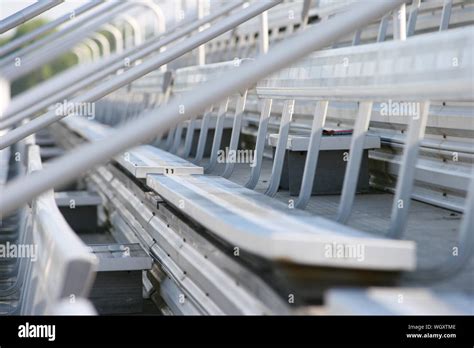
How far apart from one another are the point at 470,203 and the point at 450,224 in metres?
1.83

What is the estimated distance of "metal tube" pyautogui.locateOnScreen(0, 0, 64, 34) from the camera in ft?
31.7

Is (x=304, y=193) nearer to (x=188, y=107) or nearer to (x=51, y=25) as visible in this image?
(x=188, y=107)

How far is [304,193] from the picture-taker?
5523 millimetres

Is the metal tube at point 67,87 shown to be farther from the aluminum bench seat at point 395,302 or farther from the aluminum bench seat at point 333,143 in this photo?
the aluminum bench seat at point 395,302

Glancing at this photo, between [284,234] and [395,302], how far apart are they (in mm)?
399

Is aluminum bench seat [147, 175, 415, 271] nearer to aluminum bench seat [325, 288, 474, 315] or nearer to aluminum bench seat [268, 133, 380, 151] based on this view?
aluminum bench seat [325, 288, 474, 315]

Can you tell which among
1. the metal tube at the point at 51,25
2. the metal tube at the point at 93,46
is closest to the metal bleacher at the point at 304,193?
the metal tube at the point at 51,25

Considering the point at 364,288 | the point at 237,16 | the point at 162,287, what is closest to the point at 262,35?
the point at 237,16

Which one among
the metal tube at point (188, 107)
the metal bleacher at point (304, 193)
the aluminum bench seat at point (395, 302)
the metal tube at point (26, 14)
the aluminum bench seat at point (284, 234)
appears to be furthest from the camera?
the metal tube at point (26, 14)

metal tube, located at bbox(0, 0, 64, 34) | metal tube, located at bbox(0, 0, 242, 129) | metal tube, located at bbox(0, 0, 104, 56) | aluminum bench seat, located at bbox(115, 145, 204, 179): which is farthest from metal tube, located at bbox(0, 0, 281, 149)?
metal tube, located at bbox(0, 0, 104, 56)

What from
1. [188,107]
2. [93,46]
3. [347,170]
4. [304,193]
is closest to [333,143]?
[304,193]

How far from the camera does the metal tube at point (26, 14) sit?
380 inches

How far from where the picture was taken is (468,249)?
412cm

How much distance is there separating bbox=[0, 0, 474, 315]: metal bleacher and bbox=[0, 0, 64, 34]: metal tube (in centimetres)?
78
